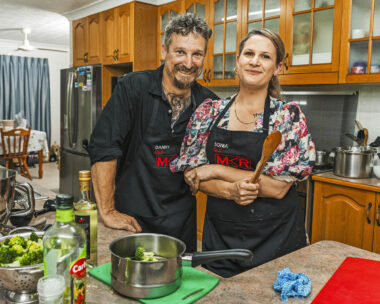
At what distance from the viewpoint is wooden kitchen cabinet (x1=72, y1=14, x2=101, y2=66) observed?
4480 mm

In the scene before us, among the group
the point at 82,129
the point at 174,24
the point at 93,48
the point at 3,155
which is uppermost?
the point at 93,48

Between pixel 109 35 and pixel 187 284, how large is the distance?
3.88 metres

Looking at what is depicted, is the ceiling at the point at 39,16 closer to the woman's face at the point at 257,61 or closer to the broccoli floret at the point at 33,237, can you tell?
the woman's face at the point at 257,61

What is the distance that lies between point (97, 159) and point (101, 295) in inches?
28.5

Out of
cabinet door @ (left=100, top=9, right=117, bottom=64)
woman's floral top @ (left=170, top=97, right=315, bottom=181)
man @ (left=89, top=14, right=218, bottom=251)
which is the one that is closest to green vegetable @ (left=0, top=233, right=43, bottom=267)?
man @ (left=89, top=14, right=218, bottom=251)

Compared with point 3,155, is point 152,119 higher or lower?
higher

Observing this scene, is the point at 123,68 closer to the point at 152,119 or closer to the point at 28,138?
the point at 28,138

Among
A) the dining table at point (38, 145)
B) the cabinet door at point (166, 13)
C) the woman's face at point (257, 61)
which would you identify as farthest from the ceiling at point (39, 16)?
the woman's face at point (257, 61)

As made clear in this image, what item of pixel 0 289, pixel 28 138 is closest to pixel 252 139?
pixel 0 289

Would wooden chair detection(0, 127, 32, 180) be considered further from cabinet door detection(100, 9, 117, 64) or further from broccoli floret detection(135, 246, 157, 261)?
broccoli floret detection(135, 246, 157, 261)

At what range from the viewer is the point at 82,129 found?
4.48 meters

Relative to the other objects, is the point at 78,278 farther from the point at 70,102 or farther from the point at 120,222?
the point at 70,102

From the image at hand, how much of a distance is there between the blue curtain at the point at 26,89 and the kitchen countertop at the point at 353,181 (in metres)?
7.15

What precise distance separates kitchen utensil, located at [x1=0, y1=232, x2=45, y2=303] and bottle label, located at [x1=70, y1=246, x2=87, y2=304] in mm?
83
